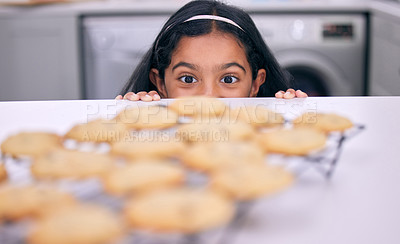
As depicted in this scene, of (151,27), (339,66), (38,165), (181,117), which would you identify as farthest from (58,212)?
(339,66)

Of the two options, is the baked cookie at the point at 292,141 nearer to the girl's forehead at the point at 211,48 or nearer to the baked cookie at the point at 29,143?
the baked cookie at the point at 29,143

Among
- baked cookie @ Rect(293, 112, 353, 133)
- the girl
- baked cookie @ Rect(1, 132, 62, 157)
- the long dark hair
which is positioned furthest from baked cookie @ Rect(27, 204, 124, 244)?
the long dark hair

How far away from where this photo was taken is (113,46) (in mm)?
2033

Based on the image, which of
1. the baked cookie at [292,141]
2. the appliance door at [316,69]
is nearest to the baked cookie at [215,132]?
the baked cookie at [292,141]

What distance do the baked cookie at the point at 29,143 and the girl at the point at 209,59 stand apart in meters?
0.55

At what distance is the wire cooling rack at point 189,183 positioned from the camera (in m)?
0.28

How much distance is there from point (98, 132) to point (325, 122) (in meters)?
0.22

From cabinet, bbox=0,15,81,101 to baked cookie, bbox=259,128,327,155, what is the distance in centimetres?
174

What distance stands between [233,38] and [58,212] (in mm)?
871

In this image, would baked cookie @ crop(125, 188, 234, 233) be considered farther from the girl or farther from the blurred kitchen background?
the blurred kitchen background

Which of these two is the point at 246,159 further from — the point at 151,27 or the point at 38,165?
the point at 151,27

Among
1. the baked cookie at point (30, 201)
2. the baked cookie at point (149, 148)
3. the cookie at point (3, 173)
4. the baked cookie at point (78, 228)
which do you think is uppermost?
the baked cookie at point (149, 148)

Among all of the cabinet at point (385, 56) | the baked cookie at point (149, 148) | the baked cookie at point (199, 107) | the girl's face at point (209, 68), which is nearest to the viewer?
the baked cookie at point (149, 148)

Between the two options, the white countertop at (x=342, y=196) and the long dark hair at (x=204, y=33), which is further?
the long dark hair at (x=204, y=33)
